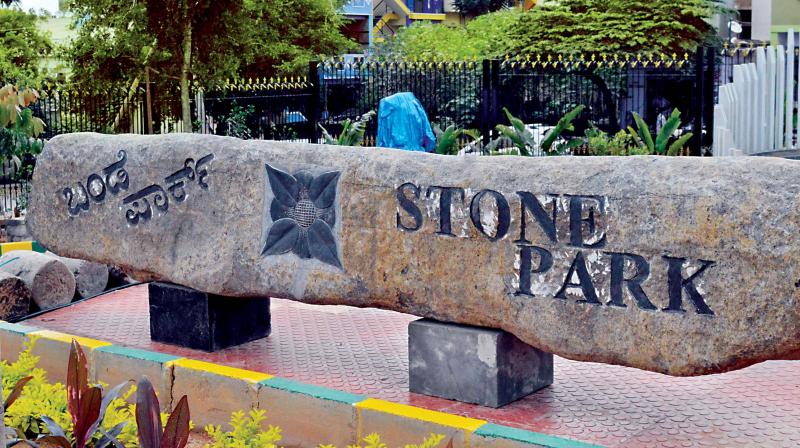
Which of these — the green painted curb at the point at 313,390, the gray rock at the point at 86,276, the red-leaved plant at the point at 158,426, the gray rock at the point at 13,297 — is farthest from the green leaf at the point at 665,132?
the red-leaved plant at the point at 158,426

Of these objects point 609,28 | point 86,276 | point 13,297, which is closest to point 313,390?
point 13,297

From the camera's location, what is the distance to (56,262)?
372 inches

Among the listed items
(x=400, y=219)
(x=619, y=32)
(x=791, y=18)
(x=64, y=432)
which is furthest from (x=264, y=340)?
(x=791, y=18)

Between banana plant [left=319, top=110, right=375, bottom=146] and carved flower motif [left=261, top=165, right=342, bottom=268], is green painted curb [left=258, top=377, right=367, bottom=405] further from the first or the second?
banana plant [left=319, top=110, right=375, bottom=146]

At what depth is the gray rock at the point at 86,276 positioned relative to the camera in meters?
9.94

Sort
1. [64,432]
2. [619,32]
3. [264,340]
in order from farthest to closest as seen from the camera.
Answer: [619,32], [264,340], [64,432]

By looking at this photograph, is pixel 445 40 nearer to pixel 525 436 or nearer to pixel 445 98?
pixel 445 98

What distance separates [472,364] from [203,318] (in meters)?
2.25

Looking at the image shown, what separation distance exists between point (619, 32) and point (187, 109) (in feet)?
45.4

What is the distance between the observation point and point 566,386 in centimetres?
687

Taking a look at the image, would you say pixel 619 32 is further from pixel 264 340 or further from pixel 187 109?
pixel 264 340

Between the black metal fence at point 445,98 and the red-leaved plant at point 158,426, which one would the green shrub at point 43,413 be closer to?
the red-leaved plant at point 158,426

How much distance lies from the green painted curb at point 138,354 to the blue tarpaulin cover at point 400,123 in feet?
19.7

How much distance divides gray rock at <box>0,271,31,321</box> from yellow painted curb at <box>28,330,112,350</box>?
1067 mm
